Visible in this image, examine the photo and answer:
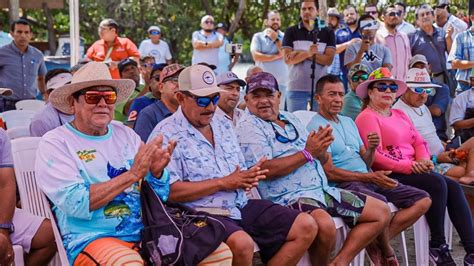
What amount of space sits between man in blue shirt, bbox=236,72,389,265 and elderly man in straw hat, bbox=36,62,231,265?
0.88 meters

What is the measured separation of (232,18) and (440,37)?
9.38 m

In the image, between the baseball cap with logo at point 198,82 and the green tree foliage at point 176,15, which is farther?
the green tree foliage at point 176,15

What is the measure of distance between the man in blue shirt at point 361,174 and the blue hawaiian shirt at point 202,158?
0.98 meters

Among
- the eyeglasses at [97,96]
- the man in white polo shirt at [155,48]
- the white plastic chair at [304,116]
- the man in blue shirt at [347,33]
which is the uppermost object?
the eyeglasses at [97,96]

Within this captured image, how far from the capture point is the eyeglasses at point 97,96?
11.8 feet

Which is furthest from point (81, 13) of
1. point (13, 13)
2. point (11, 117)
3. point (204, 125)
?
point (204, 125)

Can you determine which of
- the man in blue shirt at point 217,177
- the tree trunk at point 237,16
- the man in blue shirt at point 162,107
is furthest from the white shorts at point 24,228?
the tree trunk at point 237,16

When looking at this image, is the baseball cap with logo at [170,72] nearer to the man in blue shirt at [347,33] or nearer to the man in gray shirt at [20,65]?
the man in gray shirt at [20,65]

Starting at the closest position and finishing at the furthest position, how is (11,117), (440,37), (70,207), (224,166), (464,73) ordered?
(70,207) → (224,166) → (11,117) → (464,73) → (440,37)

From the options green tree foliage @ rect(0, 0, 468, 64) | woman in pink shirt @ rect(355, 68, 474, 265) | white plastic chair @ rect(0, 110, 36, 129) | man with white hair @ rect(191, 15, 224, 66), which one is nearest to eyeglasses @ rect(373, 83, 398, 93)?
woman in pink shirt @ rect(355, 68, 474, 265)

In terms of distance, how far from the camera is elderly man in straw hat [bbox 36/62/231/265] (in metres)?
3.35

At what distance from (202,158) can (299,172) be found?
2.42 feet

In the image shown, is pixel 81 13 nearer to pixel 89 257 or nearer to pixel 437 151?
pixel 437 151

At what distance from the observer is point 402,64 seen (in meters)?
9.08
